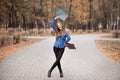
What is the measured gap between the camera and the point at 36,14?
208 feet

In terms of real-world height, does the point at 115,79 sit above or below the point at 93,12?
below

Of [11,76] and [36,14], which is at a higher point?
[36,14]

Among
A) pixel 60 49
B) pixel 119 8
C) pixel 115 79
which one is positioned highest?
pixel 119 8

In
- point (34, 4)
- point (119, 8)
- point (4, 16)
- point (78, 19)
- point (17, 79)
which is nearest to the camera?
point (17, 79)

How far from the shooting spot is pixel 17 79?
9.48 meters

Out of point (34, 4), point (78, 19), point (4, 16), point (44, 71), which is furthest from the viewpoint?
point (78, 19)

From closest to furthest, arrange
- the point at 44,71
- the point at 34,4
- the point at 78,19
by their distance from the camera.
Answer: the point at 44,71 < the point at 34,4 < the point at 78,19

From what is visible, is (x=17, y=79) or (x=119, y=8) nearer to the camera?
(x=17, y=79)

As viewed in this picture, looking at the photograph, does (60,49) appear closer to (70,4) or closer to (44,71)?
(44,71)

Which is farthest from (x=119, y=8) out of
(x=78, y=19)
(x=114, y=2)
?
(x=78, y=19)

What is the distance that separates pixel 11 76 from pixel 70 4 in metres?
51.9

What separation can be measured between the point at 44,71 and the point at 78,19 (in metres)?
51.7

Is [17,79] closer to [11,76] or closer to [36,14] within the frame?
[11,76]

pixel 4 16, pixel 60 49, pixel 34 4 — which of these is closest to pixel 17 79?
pixel 60 49
